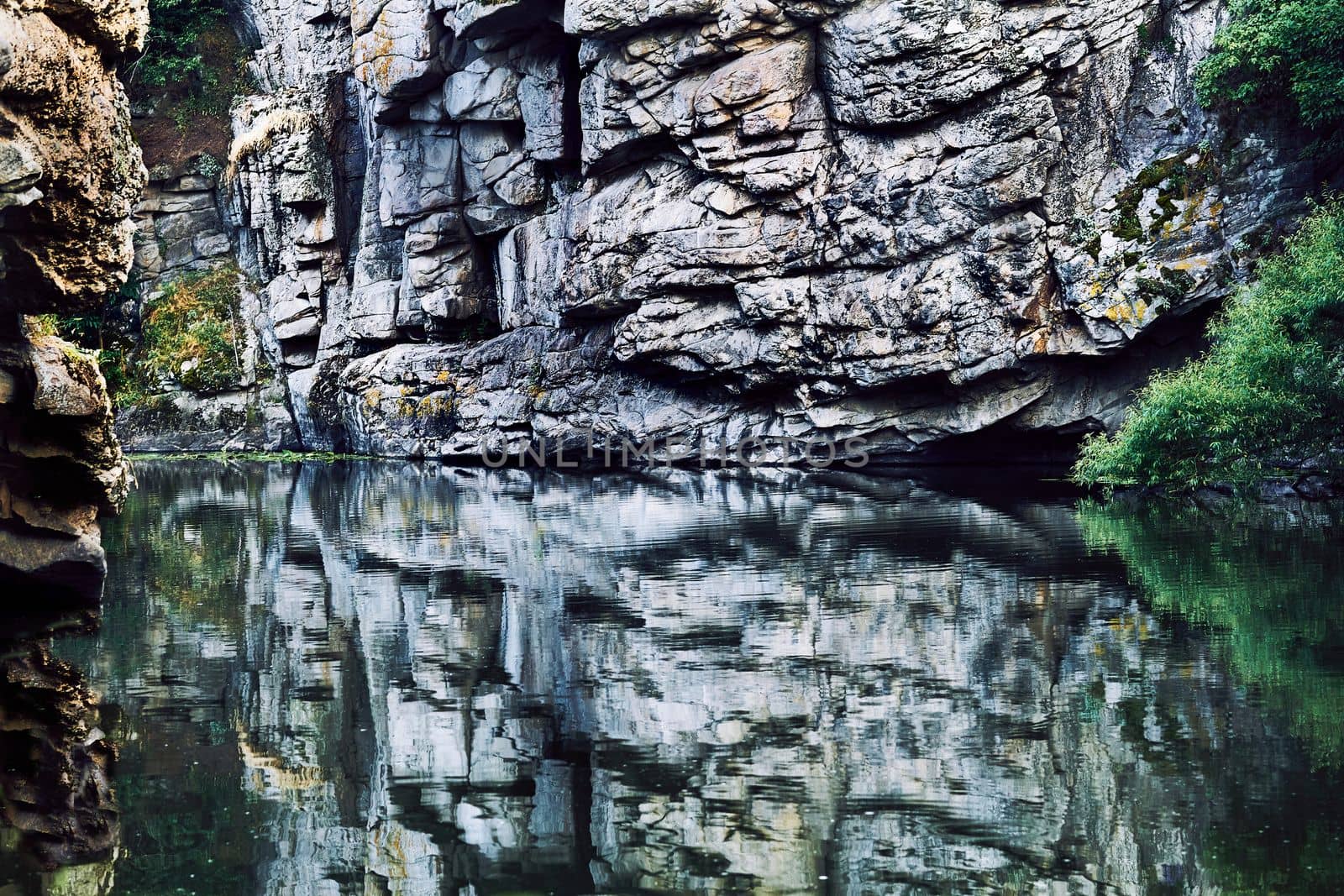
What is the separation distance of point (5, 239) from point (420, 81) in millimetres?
37765

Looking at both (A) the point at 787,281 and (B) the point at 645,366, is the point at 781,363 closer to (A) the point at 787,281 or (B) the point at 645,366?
(A) the point at 787,281

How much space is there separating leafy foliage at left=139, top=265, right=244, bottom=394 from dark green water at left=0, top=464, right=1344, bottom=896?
38.9 meters

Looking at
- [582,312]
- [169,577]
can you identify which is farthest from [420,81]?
[169,577]

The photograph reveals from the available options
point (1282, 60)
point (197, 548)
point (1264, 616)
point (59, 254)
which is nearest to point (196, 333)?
point (197, 548)

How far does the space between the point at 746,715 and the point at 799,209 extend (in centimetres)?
3258

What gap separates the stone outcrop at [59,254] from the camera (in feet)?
49.5

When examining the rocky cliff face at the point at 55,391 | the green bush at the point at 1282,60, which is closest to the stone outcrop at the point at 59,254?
the rocky cliff face at the point at 55,391

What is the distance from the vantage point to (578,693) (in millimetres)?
14047

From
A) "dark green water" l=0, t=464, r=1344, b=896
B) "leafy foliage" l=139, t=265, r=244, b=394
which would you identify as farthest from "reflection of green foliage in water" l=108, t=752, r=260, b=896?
"leafy foliage" l=139, t=265, r=244, b=394

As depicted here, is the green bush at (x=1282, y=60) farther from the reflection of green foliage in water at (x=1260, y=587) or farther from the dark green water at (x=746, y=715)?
the dark green water at (x=746, y=715)

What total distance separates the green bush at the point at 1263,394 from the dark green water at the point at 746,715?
2.85 metres

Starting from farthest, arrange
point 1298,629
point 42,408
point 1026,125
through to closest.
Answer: point 1026,125 < point 42,408 < point 1298,629

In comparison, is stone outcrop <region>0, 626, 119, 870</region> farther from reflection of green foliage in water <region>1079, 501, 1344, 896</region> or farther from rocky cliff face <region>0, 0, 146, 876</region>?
reflection of green foliage in water <region>1079, 501, 1344, 896</region>

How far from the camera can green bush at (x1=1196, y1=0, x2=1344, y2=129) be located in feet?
112
